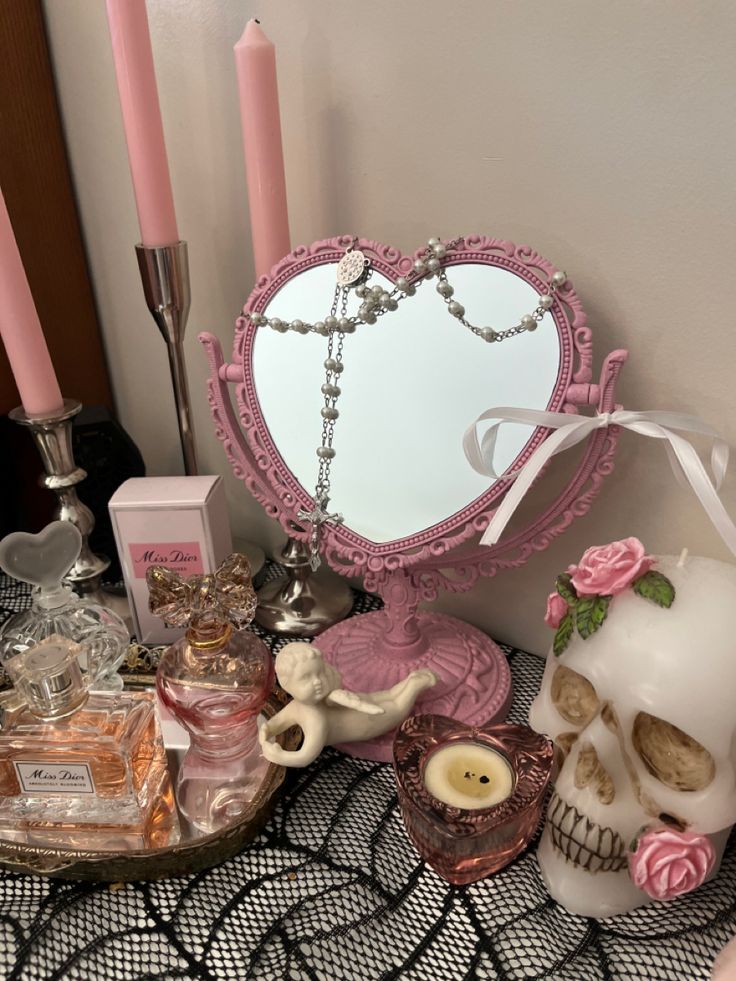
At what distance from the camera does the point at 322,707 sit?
1.89 ft

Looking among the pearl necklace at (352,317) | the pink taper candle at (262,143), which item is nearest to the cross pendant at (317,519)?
the pearl necklace at (352,317)

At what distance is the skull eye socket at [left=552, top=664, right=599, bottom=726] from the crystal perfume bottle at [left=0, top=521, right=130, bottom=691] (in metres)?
0.35

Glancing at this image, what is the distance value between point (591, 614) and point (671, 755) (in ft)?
0.29

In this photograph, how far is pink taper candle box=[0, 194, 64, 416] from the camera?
26.0 inches

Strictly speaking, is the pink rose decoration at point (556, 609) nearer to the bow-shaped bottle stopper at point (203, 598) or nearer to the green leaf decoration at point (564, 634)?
the green leaf decoration at point (564, 634)

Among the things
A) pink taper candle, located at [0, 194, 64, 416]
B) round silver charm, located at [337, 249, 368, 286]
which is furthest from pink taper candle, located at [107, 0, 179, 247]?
round silver charm, located at [337, 249, 368, 286]

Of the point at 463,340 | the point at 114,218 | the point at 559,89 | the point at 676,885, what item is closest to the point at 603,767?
the point at 676,885

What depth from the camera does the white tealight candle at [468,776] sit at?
52 cm

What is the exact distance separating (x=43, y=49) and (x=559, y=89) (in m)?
0.59

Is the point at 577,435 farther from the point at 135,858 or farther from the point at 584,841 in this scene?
the point at 135,858

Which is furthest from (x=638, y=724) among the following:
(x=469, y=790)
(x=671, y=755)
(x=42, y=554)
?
(x=42, y=554)

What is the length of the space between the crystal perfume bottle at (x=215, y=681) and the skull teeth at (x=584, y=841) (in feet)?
0.74

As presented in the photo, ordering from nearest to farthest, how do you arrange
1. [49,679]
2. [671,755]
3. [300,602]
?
[671,755] → [49,679] → [300,602]

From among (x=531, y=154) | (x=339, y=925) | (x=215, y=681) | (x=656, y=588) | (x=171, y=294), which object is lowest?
(x=339, y=925)
